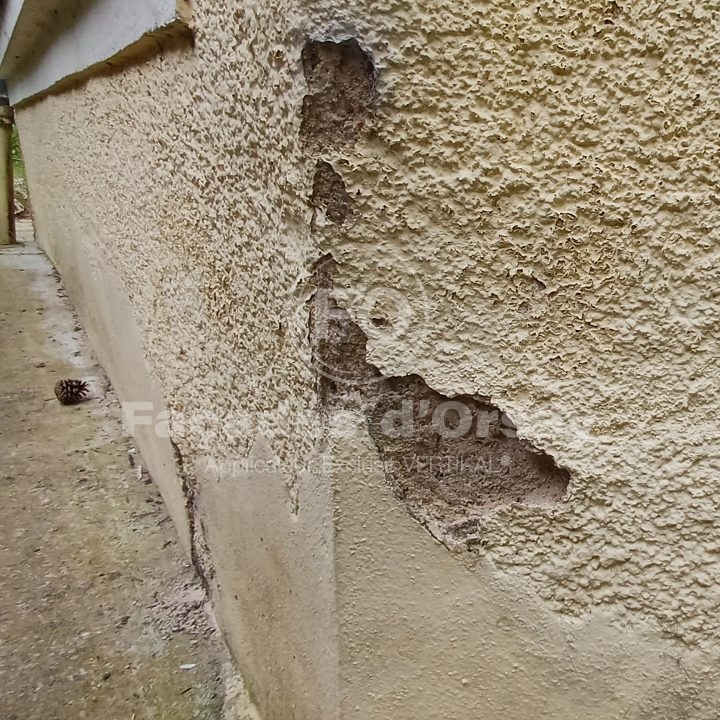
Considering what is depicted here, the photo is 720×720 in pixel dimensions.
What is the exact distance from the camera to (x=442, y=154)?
477 millimetres

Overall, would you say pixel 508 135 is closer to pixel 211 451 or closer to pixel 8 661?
pixel 211 451

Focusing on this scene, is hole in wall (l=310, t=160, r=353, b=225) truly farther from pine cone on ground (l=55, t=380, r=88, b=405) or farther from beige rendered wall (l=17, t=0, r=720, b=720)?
pine cone on ground (l=55, t=380, r=88, b=405)

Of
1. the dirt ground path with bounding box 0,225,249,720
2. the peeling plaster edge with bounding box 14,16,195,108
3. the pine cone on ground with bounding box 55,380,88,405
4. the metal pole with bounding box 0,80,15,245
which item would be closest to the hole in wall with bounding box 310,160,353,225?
the peeling plaster edge with bounding box 14,16,195,108

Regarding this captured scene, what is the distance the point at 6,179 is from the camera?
12.3 ft

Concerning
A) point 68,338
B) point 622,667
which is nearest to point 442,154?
point 622,667

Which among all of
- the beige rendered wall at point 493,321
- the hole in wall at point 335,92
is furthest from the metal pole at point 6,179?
the hole in wall at point 335,92

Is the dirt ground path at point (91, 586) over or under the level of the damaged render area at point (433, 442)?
under

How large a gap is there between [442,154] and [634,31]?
0.56 ft

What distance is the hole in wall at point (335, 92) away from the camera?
458mm

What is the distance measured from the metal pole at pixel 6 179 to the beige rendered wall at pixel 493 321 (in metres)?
3.40

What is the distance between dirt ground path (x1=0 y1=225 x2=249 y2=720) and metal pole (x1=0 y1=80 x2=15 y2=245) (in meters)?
2.21

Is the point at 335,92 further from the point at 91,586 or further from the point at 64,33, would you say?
the point at 64,33

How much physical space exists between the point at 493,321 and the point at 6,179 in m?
4.17

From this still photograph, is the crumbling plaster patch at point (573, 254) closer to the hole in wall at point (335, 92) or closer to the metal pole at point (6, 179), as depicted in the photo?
the hole in wall at point (335, 92)
